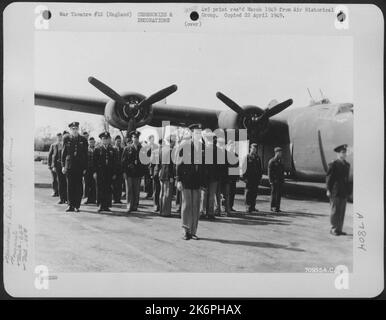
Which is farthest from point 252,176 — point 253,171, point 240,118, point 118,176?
point 118,176

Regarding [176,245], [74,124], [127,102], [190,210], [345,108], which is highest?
[127,102]

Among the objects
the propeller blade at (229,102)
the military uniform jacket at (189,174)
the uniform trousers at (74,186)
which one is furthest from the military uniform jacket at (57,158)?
the propeller blade at (229,102)

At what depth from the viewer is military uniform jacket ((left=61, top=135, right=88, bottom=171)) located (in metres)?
5.68

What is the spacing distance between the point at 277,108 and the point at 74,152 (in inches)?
126

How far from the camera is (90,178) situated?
5.90 metres

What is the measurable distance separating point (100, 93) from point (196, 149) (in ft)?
5.28

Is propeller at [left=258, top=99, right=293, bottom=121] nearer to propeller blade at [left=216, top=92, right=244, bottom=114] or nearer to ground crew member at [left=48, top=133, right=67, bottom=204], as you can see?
propeller blade at [left=216, top=92, right=244, bottom=114]

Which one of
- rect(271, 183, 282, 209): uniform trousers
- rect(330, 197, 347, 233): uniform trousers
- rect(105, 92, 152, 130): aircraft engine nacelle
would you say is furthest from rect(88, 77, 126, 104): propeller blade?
rect(330, 197, 347, 233): uniform trousers

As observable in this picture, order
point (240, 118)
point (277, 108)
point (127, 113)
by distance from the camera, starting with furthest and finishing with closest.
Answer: point (240, 118) → point (127, 113) → point (277, 108)

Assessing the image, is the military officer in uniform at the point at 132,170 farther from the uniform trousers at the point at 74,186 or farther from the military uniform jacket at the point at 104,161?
the uniform trousers at the point at 74,186

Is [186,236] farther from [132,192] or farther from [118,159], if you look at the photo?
[118,159]

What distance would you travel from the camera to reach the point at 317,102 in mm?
6027

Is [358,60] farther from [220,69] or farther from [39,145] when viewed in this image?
[39,145]
